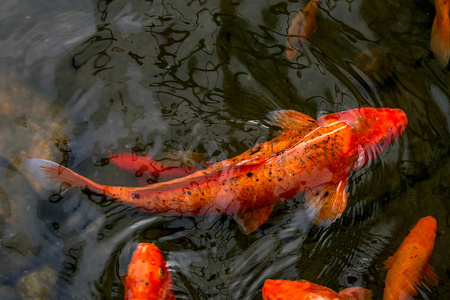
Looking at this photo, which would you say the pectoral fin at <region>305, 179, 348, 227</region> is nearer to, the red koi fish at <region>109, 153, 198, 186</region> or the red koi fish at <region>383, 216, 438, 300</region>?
the red koi fish at <region>383, 216, 438, 300</region>

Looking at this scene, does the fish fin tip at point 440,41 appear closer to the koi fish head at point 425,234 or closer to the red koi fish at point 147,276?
the koi fish head at point 425,234

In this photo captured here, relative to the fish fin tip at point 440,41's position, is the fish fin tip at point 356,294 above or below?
below

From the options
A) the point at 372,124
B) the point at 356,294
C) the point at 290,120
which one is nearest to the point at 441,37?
the point at 372,124

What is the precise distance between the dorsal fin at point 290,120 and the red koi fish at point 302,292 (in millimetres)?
1545

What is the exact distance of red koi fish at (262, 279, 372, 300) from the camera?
4090 millimetres

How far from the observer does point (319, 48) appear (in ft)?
16.5

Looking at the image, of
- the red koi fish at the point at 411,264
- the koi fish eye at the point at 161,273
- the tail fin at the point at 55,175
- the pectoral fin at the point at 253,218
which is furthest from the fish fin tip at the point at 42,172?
the red koi fish at the point at 411,264

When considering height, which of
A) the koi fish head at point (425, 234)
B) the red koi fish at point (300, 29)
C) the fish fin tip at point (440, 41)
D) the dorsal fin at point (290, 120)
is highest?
the fish fin tip at point (440, 41)

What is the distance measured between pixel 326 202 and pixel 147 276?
1.91m

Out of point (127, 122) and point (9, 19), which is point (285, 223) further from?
point (9, 19)

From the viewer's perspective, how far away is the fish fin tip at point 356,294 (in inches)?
170

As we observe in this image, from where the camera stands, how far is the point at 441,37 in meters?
5.01

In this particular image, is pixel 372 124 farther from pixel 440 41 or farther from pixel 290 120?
pixel 440 41

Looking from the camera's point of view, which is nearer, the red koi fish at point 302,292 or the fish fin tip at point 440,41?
the red koi fish at point 302,292
